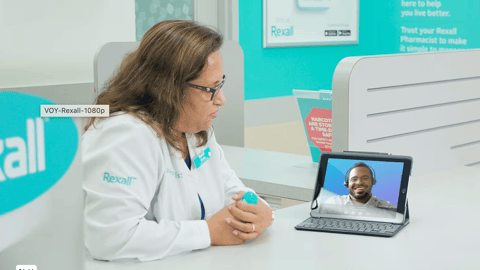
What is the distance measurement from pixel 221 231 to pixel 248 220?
0.06 metres

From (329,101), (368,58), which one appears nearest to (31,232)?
(368,58)

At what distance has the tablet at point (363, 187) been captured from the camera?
1.31 meters

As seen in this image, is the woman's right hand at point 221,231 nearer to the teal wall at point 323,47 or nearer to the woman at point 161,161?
the woman at point 161,161

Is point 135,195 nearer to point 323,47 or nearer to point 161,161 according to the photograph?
point 161,161

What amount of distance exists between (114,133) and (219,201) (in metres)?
0.35

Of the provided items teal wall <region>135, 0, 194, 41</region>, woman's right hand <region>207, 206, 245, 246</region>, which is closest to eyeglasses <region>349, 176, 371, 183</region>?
woman's right hand <region>207, 206, 245, 246</region>

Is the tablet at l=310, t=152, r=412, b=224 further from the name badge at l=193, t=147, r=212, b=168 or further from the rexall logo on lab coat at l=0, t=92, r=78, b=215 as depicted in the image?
the rexall logo on lab coat at l=0, t=92, r=78, b=215

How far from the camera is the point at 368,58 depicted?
183 cm

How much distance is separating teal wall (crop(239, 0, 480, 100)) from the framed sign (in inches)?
3.1

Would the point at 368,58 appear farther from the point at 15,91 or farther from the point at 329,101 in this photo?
the point at 15,91

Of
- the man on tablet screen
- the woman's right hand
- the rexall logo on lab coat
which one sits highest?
the rexall logo on lab coat

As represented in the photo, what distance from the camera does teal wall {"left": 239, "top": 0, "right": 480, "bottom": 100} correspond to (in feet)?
17.6

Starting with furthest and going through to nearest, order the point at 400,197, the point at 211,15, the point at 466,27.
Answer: the point at 466,27 → the point at 211,15 → the point at 400,197

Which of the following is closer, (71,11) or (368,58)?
(368,58)
